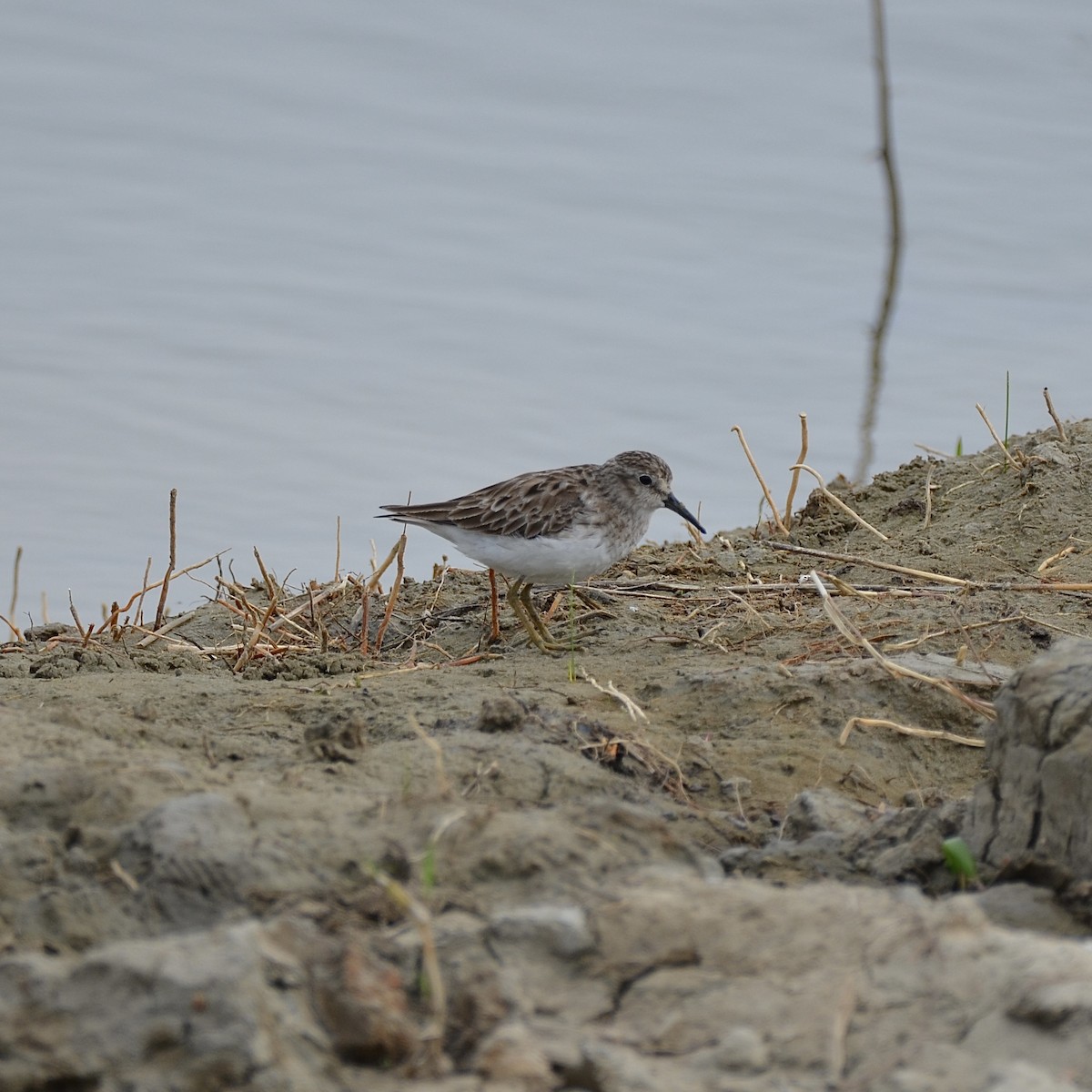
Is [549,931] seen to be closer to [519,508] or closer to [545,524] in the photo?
[545,524]

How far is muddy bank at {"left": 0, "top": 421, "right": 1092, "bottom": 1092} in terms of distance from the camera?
2.97m

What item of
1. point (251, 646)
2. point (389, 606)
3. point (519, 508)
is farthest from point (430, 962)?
point (519, 508)

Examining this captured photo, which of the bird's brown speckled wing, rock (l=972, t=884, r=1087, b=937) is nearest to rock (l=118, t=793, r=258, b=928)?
rock (l=972, t=884, r=1087, b=937)

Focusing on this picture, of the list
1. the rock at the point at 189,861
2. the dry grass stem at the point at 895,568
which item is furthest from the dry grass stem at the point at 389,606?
the rock at the point at 189,861

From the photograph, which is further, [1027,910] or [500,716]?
[500,716]

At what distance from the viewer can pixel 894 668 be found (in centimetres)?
566

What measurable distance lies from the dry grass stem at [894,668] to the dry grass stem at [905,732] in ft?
0.36

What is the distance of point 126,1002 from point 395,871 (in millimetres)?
842

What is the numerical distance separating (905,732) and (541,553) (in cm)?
225

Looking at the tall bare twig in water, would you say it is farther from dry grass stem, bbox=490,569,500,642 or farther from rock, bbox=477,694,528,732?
rock, bbox=477,694,528,732

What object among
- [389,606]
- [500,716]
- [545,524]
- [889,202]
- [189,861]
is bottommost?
[189,861]

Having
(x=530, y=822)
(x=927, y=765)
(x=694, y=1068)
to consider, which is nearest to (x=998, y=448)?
(x=927, y=765)

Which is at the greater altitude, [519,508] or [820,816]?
[519,508]

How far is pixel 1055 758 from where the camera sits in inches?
163
